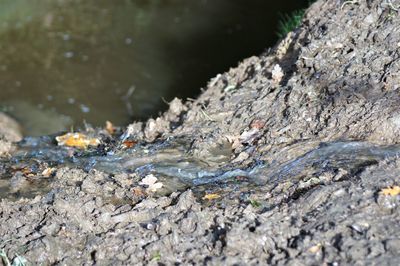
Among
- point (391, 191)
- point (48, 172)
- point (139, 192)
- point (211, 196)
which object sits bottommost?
point (391, 191)

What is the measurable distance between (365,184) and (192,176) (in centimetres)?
132

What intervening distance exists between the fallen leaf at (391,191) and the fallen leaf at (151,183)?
1.56 meters

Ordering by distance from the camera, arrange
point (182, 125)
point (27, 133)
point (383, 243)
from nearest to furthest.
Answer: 1. point (383, 243)
2. point (182, 125)
3. point (27, 133)

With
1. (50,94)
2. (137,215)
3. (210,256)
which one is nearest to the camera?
(210,256)

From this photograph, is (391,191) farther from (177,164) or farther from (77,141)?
(77,141)

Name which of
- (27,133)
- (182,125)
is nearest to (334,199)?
(182,125)

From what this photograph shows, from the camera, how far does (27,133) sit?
7047 mm

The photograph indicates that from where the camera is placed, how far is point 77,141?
17.9 ft

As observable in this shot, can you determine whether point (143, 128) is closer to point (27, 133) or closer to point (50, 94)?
point (27, 133)

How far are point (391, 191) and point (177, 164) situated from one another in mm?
1678

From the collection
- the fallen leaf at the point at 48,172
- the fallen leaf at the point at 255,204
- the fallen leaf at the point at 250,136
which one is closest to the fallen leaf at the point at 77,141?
the fallen leaf at the point at 48,172

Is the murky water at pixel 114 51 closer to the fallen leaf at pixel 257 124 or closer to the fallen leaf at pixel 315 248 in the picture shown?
the fallen leaf at pixel 257 124

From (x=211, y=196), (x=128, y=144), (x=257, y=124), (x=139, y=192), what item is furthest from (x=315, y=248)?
(x=128, y=144)

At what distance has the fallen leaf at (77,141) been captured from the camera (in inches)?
211
